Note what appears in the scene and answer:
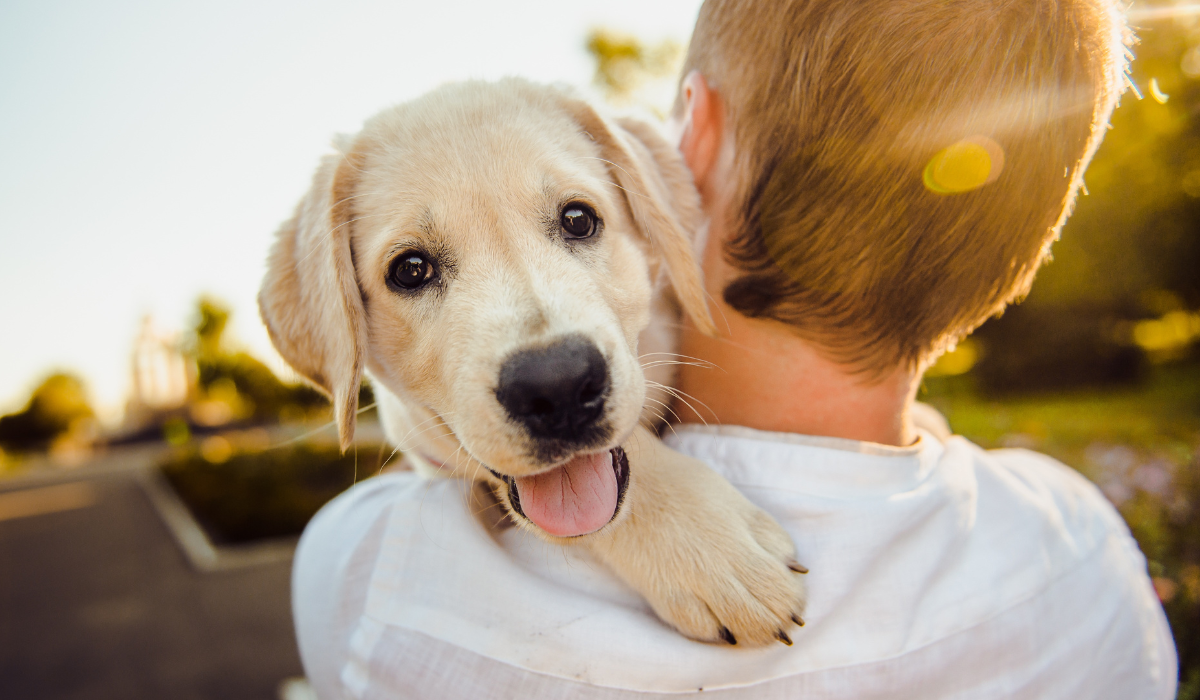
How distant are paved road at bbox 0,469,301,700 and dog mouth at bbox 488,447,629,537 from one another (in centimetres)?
766

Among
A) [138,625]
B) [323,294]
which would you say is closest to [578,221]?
[323,294]

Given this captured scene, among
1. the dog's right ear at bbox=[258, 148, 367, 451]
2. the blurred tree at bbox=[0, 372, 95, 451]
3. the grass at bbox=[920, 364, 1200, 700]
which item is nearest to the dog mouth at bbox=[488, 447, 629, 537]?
the dog's right ear at bbox=[258, 148, 367, 451]

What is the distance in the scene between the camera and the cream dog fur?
1.67 metres

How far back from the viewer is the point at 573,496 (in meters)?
1.79

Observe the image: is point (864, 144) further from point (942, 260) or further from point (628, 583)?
point (628, 583)

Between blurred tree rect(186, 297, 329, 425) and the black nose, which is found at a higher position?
the black nose

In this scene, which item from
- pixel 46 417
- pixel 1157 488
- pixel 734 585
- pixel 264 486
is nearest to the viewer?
pixel 734 585

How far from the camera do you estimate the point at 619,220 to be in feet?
7.51

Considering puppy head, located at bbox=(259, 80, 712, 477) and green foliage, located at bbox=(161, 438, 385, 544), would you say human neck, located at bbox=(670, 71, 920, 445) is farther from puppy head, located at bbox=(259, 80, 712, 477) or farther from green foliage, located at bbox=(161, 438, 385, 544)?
green foliage, located at bbox=(161, 438, 385, 544)

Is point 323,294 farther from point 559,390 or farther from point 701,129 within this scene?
point 701,129

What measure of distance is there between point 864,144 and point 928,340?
23.7 inches

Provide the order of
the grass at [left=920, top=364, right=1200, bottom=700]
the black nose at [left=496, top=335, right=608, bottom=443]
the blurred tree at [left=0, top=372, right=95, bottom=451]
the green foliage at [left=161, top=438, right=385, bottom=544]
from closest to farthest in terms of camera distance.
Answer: the black nose at [left=496, top=335, right=608, bottom=443]
the grass at [left=920, top=364, right=1200, bottom=700]
the green foliage at [left=161, top=438, right=385, bottom=544]
the blurred tree at [left=0, top=372, right=95, bottom=451]

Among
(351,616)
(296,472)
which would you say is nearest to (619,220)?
(351,616)

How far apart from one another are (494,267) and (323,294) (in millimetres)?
628
